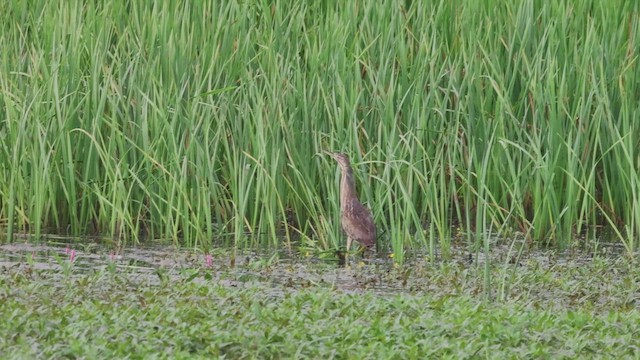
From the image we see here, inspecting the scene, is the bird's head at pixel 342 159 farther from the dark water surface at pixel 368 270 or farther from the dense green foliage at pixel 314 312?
the dense green foliage at pixel 314 312

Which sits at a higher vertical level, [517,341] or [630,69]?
[630,69]

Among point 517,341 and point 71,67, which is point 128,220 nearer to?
point 71,67

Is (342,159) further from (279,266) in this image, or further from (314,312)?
(314,312)

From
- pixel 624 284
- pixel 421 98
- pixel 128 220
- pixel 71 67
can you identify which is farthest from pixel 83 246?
pixel 624 284

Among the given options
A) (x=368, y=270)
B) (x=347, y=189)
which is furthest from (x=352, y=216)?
(x=368, y=270)

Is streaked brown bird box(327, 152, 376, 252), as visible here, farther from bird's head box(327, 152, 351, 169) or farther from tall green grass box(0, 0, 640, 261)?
tall green grass box(0, 0, 640, 261)

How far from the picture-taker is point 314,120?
9.95 m

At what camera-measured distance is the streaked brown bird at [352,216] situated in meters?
9.41

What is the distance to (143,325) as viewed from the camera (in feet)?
22.0

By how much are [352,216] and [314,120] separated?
0.81 m

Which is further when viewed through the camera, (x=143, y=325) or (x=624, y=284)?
(x=624, y=284)

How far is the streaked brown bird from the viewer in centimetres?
941

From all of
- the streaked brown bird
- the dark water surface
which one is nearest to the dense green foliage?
the dark water surface

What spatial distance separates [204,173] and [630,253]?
106 inches
